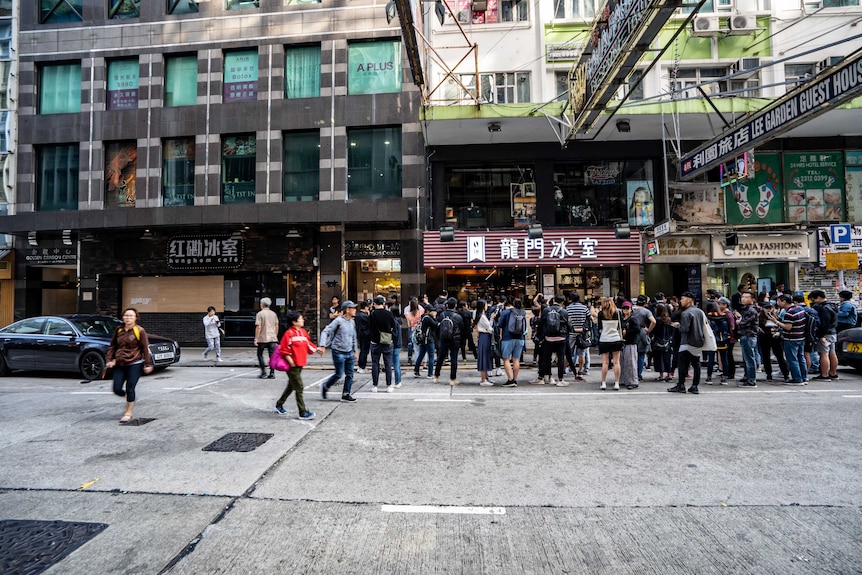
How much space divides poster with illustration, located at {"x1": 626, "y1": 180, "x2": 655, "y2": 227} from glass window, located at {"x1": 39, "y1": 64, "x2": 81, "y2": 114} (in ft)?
74.6

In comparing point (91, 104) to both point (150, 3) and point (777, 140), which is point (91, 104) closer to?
point (150, 3)

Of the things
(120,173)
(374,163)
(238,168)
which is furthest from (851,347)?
(120,173)

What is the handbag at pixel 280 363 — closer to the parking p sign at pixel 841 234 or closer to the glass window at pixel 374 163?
the glass window at pixel 374 163

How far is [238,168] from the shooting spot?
17797 mm

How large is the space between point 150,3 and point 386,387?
19382mm

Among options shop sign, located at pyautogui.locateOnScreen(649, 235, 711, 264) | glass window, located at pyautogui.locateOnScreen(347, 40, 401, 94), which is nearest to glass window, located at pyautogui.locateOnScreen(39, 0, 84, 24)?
glass window, located at pyautogui.locateOnScreen(347, 40, 401, 94)

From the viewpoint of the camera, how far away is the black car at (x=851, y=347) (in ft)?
33.1

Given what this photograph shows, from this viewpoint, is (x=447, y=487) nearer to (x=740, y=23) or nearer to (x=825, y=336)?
(x=825, y=336)

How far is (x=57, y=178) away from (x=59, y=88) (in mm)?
3828

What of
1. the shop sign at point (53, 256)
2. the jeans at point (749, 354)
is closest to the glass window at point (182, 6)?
the shop sign at point (53, 256)

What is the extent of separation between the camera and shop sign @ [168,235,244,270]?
57.9 feet

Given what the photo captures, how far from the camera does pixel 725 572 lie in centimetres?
294

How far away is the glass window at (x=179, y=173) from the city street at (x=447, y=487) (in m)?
12.4

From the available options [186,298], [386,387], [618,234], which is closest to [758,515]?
[386,387]
